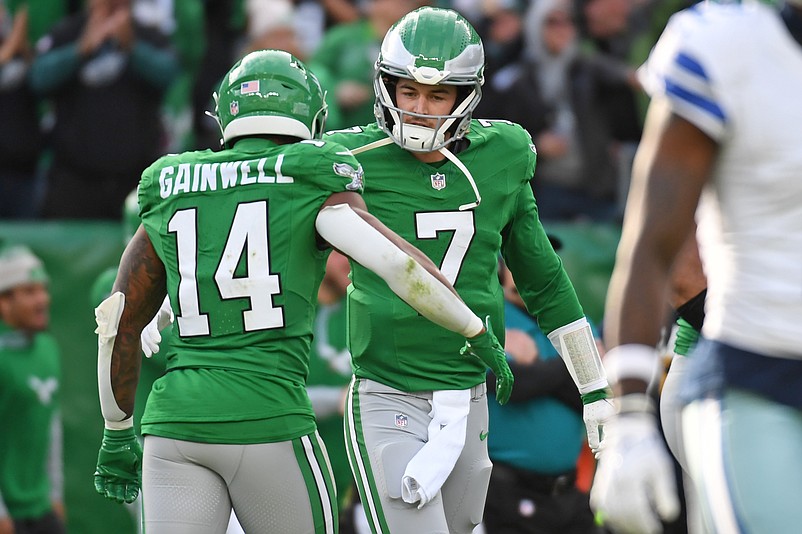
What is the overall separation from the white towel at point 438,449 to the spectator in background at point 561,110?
3829 mm

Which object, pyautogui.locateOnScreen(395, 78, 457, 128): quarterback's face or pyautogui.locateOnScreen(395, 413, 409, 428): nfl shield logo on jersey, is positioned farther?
pyautogui.locateOnScreen(395, 78, 457, 128): quarterback's face

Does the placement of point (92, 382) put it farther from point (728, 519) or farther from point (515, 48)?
point (728, 519)

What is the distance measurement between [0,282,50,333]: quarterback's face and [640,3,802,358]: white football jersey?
16.1 feet

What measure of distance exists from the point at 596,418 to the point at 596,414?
0.01 m

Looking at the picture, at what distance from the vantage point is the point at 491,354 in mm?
4305

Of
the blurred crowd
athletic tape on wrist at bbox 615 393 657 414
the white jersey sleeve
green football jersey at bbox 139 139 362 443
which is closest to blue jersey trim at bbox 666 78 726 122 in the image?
the white jersey sleeve

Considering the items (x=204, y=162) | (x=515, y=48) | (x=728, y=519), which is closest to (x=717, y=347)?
(x=728, y=519)

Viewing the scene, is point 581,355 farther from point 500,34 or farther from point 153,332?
point 500,34

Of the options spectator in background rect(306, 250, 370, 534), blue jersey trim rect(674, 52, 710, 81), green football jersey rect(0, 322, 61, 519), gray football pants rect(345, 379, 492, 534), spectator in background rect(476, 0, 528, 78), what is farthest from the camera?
spectator in background rect(476, 0, 528, 78)

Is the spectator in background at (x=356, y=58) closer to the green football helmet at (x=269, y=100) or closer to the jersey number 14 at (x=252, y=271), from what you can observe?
the green football helmet at (x=269, y=100)

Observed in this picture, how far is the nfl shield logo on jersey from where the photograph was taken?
447 cm

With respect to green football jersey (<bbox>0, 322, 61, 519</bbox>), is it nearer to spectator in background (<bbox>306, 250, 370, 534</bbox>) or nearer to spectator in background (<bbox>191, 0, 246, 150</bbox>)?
spectator in background (<bbox>306, 250, 370, 534</bbox>)

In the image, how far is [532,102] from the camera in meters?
8.20

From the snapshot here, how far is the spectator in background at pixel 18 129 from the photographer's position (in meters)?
8.03
